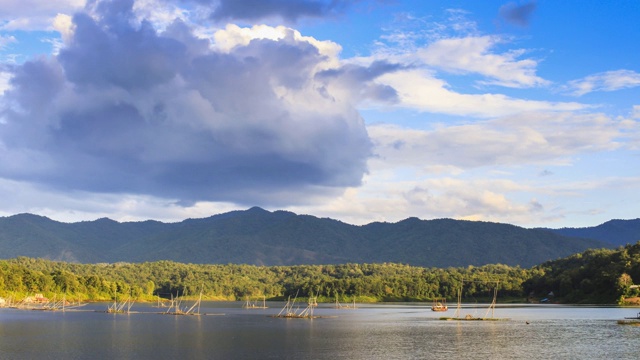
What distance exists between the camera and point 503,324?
121562mm

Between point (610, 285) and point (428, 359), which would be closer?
point (428, 359)

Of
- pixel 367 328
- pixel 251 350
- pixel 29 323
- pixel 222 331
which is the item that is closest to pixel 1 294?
pixel 29 323

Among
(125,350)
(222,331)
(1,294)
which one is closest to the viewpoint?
(125,350)

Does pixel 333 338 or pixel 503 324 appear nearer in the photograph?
pixel 333 338

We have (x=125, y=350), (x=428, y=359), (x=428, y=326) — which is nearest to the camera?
(x=428, y=359)

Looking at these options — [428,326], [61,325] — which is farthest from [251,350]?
[61,325]

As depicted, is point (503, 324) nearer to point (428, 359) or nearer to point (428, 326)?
point (428, 326)

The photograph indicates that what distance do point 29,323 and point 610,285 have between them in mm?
144634

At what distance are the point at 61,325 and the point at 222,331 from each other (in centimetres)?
3173

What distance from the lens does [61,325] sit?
120438 mm

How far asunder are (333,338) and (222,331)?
2232 cm

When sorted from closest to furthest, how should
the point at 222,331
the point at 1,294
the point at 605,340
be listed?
1. the point at 605,340
2. the point at 222,331
3. the point at 1,294

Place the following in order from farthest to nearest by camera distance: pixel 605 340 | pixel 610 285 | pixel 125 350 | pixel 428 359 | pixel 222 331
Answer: pixel 610 285 < pixel 222 331 < pixel 605 340 < pixel 125 350 < pixel 428 359

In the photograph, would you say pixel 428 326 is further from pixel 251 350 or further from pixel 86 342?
pixel 86 342
